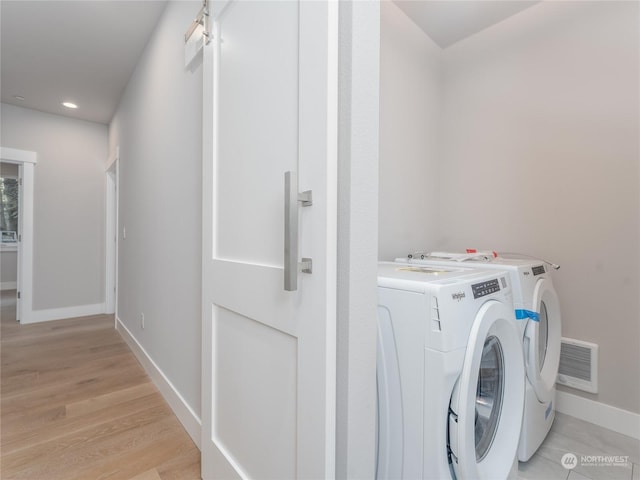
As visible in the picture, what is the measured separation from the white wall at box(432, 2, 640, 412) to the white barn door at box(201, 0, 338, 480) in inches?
73.3

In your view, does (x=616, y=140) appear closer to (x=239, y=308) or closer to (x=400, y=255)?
(x=400, y=255)

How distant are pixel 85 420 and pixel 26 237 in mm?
2865

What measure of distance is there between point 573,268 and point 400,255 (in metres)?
1.01

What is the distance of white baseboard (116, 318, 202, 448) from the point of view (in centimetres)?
153

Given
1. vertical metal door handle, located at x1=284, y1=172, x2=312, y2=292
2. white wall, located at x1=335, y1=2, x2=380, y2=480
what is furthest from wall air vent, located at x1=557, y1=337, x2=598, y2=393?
vertical metal door handle, located at x1=284, y1=172, x2=312, y2=292

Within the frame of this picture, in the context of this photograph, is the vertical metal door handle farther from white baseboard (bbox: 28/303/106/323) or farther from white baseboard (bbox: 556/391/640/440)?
white baseboard (bbox: 28/303/106/323)

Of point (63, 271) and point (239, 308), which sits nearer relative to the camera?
point (239, 308)

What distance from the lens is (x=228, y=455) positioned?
3.65ft

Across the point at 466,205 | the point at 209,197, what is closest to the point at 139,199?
the point at 209,197

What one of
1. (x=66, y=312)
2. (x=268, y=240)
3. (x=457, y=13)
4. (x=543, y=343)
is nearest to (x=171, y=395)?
(x=268, y=240)

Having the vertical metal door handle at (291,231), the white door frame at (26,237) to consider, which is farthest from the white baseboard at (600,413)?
the white door frame at (26,237)

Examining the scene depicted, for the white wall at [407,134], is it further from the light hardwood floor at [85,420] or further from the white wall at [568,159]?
the light hardwood floor at [85,420]

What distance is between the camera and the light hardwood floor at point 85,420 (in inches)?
53.7
